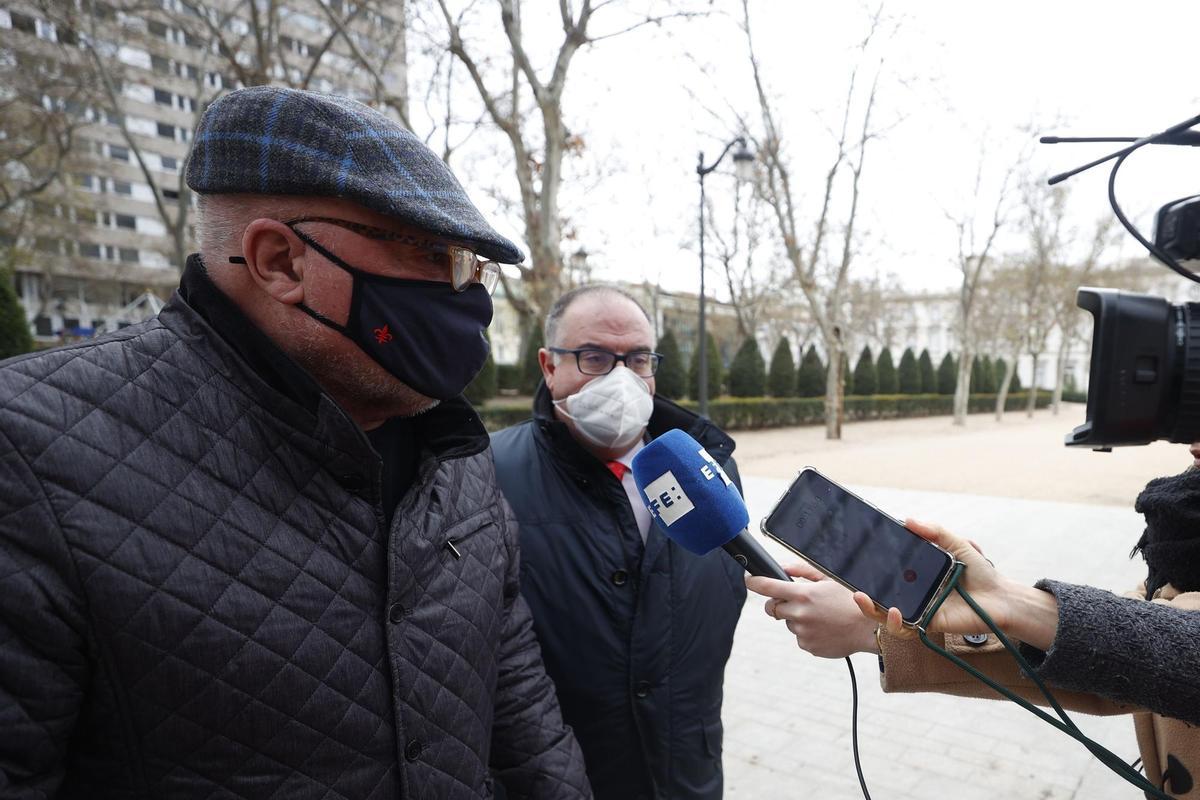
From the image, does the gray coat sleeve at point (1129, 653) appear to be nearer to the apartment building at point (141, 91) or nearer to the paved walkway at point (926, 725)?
the paved walkway at point (926, 725)

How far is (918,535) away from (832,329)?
19712mm

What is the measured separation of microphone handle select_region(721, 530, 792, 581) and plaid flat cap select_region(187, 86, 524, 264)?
2.67 feet

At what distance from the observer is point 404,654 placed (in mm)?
1266

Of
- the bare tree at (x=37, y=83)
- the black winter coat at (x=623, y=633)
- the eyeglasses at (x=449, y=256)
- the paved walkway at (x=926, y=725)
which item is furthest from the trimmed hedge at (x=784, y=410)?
the eyeglasses at (x=449, y=256)

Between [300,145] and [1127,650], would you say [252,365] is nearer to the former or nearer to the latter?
[300,145]

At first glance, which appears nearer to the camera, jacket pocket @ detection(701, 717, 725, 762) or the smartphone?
the smartphone

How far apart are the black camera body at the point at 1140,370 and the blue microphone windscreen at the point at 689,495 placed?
658 mm

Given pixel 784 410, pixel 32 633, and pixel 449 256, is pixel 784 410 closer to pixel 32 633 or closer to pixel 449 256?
pixel 449 256

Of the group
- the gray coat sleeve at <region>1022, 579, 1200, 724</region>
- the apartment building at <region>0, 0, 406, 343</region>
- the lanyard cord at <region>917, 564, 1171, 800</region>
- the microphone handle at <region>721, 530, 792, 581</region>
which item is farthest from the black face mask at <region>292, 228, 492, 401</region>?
the apartment building at <region>0, 0, 406, 343</region>

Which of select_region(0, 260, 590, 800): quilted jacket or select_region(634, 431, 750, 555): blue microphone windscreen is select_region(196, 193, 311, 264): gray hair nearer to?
select_region(0, 260, 590, 800): quilted jacket

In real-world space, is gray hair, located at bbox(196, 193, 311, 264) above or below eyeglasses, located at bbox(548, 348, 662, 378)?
above

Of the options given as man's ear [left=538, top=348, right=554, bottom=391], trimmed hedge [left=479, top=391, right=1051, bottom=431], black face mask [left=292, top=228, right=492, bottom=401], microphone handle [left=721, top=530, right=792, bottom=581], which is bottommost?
trimmed hedge [left=479, top=391, right=1051, bottom=431]

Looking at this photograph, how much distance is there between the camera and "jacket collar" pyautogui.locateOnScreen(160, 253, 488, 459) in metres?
1.20

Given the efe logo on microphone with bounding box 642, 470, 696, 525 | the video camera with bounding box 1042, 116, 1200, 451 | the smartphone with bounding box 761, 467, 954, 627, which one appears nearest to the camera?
the video camera with bounding box 1042, 116, 1200, 451
